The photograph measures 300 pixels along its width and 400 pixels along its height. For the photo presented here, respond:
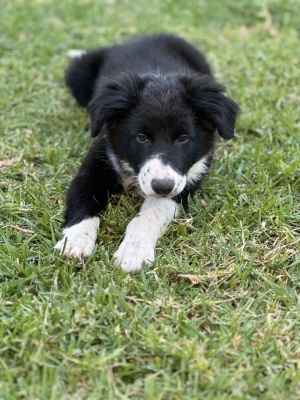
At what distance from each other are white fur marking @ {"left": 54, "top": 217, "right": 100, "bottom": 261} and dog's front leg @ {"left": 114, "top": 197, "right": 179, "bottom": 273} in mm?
200

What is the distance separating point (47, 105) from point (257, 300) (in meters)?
3.18

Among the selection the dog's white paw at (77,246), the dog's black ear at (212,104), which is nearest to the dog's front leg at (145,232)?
the dog's white paw at (77,246)

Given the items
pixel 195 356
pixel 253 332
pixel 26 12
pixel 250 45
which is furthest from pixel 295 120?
pixel 26 12

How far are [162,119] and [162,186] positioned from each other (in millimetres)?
510

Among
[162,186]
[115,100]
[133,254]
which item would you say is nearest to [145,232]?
[133,254]

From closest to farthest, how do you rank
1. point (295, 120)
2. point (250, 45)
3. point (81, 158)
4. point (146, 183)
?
point (146, 183)
point (81, 158)
point (295, 120)
point (250, 45)

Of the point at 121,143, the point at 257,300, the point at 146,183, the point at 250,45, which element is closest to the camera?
the point at 257,300

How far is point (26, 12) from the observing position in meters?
6.93

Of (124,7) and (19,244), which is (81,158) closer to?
(19,244)

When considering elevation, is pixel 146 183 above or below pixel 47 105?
above

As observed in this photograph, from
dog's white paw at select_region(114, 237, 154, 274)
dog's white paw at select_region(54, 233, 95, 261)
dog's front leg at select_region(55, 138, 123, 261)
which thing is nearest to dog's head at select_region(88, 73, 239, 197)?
dog's front leg at select_region(55, 138, 123, 261)

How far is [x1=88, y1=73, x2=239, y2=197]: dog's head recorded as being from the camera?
3.51 m

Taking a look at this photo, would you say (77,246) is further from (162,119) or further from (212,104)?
(212,104)

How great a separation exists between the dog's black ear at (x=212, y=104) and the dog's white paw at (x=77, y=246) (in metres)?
1.19
